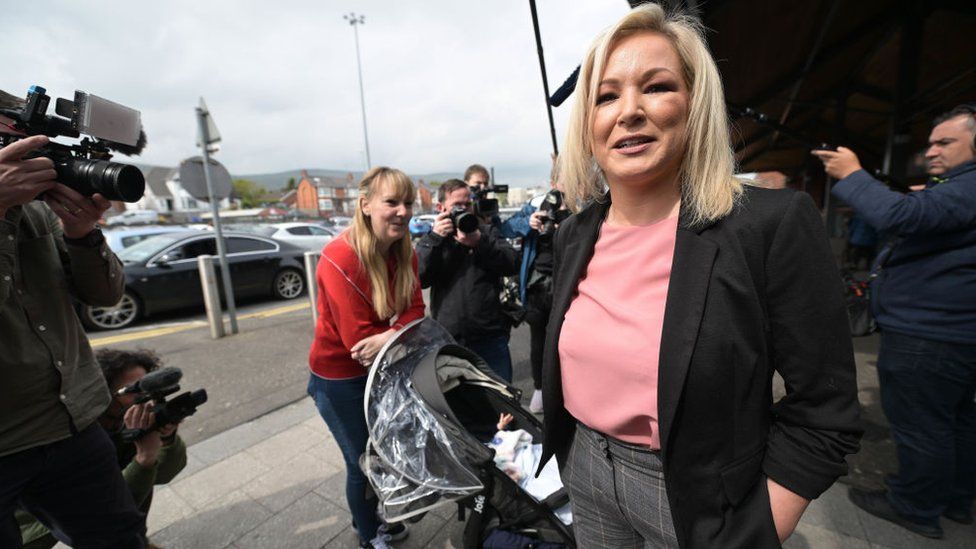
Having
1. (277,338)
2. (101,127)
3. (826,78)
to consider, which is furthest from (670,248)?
(826,78)

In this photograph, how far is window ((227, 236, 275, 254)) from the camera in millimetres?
8133

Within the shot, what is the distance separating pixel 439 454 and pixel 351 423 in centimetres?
56

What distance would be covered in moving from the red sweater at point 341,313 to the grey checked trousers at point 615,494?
1052mm

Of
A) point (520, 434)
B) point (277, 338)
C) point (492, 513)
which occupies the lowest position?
point (277, 338)

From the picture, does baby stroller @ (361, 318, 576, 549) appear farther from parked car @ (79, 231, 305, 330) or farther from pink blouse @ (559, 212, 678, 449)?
parked car @ (79, 231, 305, 330)

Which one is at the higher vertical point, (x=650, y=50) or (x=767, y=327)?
(x=650, y=50)

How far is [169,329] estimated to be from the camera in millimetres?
6465

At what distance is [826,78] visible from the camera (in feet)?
18.9

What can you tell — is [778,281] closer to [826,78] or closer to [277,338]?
[277,338]

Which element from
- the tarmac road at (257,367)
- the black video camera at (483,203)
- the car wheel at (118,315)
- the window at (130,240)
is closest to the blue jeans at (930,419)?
the tarmac road at (257,367)

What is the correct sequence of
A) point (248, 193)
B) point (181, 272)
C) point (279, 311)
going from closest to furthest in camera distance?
point (181, 272), point (279, 311), point (248, 193)

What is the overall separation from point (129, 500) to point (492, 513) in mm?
1407

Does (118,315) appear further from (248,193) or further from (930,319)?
(248,193)

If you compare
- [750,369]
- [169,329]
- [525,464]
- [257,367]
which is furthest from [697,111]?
[169,329]
